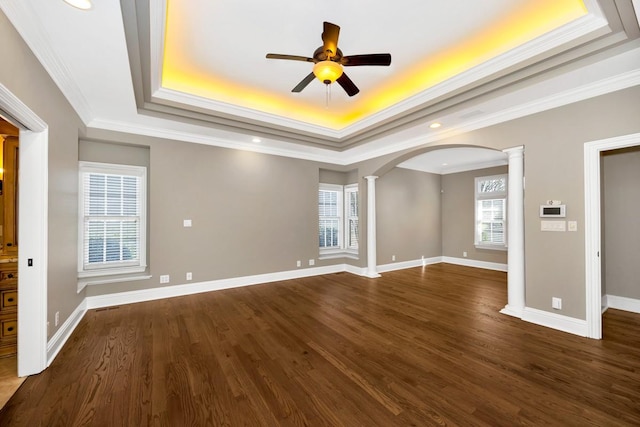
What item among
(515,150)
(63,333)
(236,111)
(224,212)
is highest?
(236,111)

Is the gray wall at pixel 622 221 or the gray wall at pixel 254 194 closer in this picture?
the gray wall at pixel 254 194

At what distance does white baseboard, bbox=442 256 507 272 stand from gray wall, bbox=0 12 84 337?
26.5 ft

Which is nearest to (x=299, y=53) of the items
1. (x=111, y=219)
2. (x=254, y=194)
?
(x=254, y=194)

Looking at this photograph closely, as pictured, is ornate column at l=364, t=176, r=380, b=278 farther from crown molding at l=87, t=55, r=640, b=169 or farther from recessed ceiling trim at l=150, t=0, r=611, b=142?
recessed ceiling trim at l=150, t=0, r=611, b=142

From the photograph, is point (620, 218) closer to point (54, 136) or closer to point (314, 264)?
point (314, 264)

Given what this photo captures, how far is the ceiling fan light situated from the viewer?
2270mm

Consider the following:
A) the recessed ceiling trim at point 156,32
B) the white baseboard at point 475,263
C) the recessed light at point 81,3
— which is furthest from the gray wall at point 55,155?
the white baseboard at point 475,263

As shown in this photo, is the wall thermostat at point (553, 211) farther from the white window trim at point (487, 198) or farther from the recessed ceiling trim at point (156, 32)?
the recessed ceiling trim at point (156, 32)

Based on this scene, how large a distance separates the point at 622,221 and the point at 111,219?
24.9 feet

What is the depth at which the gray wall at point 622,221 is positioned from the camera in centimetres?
363

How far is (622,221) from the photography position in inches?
147

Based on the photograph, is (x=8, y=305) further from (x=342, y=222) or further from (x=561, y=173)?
(x=561, y=173)

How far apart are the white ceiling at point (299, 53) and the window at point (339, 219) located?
2.54m

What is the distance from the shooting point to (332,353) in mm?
2555
